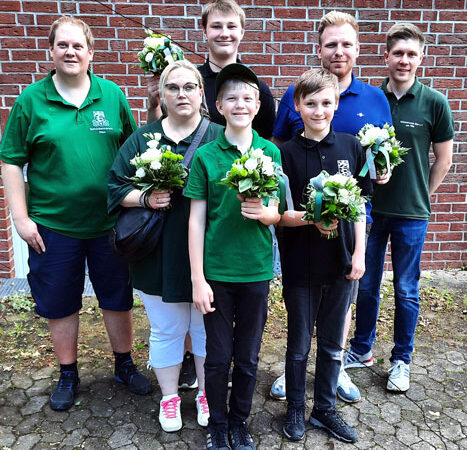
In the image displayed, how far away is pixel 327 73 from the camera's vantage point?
9.74 ft

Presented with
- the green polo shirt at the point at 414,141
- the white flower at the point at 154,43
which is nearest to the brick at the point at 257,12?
the green polo shirt at the point at 414,141

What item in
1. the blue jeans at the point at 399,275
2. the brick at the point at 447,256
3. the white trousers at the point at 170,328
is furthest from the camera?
the brick at the point at 447,256

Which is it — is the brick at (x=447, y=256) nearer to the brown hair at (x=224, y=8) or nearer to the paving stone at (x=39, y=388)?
the brown hair at (x=224, y=8)

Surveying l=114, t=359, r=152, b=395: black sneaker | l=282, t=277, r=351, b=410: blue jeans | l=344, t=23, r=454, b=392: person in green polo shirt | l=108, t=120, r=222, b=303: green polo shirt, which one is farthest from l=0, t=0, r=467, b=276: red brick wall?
l=282, t=277, r=351, b=410: blue jeans

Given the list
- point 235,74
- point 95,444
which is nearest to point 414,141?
point 235,74

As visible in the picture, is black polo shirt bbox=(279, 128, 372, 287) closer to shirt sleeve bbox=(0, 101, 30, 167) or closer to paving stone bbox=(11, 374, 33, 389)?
shirt sleeve bbox=(0, 101, 30, 167)

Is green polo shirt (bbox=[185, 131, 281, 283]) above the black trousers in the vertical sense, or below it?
above

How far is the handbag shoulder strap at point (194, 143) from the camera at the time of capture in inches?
117

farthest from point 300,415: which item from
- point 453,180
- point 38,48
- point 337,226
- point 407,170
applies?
point 38,48

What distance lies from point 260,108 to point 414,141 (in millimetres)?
1107

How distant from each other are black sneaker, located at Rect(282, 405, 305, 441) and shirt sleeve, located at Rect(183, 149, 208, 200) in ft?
5.00

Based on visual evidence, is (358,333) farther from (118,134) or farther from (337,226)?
(118,134)

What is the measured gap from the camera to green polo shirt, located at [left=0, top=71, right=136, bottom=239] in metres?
3.24

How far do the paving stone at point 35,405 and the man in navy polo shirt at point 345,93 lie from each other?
91.0 inches
